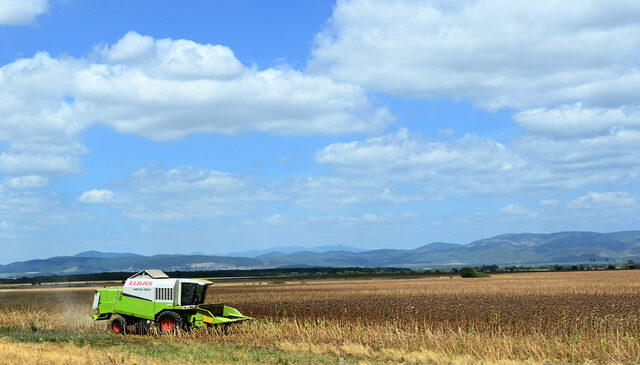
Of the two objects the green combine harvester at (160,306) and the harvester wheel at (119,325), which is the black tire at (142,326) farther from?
the harvester wheel at (119,325)

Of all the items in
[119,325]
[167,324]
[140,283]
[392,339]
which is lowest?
[392,339]

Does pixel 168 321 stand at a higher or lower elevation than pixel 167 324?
higher

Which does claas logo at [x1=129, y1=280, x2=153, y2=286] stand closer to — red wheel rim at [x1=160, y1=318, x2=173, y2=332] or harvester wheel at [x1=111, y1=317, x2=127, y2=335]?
harvester wheel at [x1=111, y1=317, x2=127, y2=335]

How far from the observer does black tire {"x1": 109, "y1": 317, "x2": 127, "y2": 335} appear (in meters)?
35.9

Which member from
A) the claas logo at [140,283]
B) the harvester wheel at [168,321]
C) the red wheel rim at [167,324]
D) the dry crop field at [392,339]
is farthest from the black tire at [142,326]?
the claas logo at [140,283]

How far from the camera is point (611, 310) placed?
4169 centimetres

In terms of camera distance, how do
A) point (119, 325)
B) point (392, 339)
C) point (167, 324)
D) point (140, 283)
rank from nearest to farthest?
point (392, 339)
point (167, 324)
point (119, 325)
point (140, 283)

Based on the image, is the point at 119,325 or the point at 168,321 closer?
the point at 168,321

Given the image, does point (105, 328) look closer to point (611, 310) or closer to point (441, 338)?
point (441, 338)

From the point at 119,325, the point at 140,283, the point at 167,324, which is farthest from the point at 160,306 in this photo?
the point at 119,325

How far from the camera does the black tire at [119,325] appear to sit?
35.9 m

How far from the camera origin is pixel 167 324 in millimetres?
34938

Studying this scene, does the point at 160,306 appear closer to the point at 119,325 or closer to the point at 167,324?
the point at 167,324

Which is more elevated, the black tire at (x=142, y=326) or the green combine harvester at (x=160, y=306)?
the green combine harvester at (x=160, y=306)
